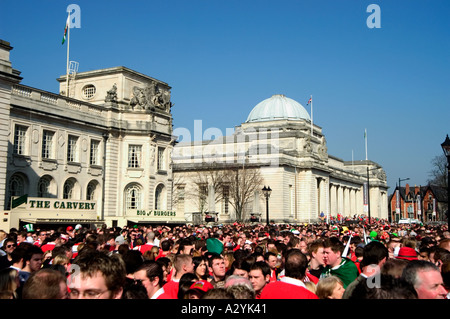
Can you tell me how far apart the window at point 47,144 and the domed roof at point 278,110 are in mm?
→ 57140

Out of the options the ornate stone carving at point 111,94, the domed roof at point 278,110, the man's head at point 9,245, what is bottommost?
the man's head at point 9,245

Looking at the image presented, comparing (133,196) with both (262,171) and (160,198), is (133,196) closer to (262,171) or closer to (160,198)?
(160,198)

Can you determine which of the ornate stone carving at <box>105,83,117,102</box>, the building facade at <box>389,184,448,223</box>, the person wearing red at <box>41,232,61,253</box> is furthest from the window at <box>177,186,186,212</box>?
the person wearing red at <box>41,232,61,253</box>

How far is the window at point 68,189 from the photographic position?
4122 centimetres

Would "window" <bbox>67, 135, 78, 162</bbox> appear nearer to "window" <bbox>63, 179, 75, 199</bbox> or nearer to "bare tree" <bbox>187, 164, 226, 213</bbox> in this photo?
"window" <bbox>63, 179, 75, 199</bbox>

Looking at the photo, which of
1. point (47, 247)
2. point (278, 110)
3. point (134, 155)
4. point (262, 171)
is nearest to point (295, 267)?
point (47, 247)

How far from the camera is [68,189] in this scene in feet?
136

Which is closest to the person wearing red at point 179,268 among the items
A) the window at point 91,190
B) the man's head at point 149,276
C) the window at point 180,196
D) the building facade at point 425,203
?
the man's head at point 149,276

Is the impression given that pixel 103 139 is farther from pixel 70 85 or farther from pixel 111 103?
pixel 70 85

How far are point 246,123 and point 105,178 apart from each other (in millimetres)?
52576

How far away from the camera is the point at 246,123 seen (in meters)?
94.6

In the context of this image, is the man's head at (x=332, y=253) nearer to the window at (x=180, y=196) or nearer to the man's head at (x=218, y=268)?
the man's head at (x=218, y=268)

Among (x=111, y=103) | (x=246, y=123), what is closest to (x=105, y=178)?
(x=111, y=103)

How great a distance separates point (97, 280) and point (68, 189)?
3853 centimetres
